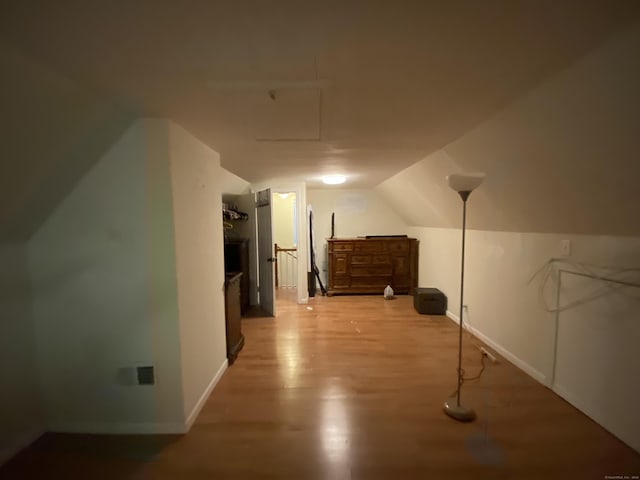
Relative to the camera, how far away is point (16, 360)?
1.91m

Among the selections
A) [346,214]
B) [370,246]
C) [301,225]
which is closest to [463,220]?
[301,225]

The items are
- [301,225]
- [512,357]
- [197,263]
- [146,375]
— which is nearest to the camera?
[146,375]

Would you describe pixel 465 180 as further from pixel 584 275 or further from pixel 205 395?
pixel 205 395

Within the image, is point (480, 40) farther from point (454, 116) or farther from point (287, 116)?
point (287, 116)

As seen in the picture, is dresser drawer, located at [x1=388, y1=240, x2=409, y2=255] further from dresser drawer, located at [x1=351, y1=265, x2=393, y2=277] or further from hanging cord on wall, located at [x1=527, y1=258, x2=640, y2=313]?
hanging cord on wall, located at [x1=527, y1=258, x2=640, y2=313]

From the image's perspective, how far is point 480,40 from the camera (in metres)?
1.14

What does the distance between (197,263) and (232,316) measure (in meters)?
1.11

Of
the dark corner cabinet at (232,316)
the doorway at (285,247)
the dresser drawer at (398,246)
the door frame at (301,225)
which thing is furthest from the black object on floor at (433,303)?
the dark corner cabinet at (232,316)

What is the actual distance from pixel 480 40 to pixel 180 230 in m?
2.01

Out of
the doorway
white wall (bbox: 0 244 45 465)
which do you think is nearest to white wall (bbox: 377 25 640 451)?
white wall (bbox: 0 244 45 465)

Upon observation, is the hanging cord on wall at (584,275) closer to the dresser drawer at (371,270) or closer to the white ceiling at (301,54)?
the white ceiling at (301,54)

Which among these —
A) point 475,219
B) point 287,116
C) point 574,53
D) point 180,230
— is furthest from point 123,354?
point 475,219

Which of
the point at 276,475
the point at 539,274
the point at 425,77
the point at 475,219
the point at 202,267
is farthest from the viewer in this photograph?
the point at 475,219

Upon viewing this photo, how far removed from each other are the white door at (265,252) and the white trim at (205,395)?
1719 mm
